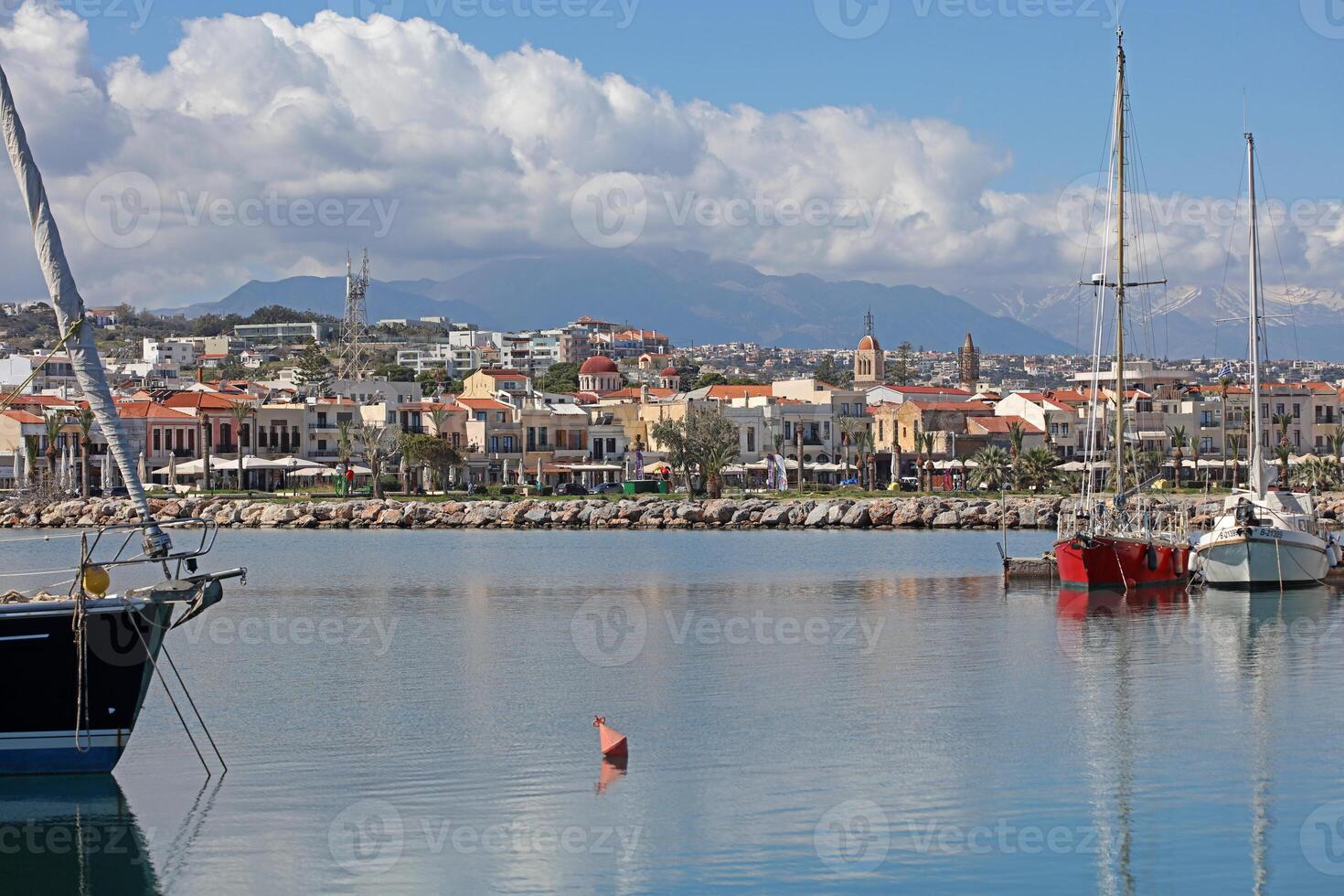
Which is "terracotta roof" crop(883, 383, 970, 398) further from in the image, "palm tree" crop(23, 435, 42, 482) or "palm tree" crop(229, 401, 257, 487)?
"palm tree" crop(23, 435, 42, 482)

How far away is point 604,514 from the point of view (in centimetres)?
8012

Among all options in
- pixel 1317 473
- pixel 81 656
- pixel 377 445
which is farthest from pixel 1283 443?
pixel 81 656

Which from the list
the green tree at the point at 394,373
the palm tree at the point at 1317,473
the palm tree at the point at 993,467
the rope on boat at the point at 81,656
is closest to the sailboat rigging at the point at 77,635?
the rope on boat at the point at 81,656

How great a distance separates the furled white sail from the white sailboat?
1239 inches

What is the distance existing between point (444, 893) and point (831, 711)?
392 inches

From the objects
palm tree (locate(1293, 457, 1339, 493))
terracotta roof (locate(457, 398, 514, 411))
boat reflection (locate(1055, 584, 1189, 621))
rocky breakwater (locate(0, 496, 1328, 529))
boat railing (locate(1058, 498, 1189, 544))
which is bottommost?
boat reflection (locate(1055, 584, 1189, 621))

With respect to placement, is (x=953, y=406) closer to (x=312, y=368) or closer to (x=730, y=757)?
(x=312, y=368)

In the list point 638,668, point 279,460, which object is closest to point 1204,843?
point 638,668

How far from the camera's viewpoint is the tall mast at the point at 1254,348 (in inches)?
1687

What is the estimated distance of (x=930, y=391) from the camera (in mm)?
125875

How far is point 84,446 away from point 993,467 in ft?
168

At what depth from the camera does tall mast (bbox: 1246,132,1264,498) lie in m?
42.8

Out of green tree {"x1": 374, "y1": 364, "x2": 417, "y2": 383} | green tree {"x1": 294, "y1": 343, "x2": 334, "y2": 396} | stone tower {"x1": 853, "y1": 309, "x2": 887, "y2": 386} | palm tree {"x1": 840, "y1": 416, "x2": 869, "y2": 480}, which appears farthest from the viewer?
green tree {"x1": 374, "y1": 364, "x2": 417, "y2": 383}

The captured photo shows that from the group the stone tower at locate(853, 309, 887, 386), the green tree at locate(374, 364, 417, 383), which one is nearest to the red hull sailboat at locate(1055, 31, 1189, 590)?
the stone tower at locate(853, 309, 887, 386)
